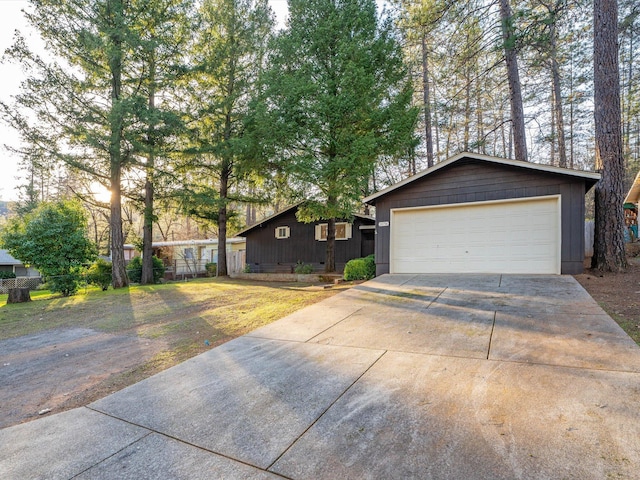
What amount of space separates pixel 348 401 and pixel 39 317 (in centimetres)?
833

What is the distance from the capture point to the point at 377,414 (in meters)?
2.11

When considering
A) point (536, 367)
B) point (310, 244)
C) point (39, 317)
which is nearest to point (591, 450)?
point (536, 367)

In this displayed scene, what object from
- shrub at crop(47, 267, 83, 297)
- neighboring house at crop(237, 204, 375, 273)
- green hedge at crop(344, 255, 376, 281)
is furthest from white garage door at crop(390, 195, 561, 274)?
shrub at crop(47, 267, 83, 297)

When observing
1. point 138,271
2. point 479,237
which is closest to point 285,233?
point 138,271

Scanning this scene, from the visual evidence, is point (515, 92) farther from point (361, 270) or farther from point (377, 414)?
point (377, 414)

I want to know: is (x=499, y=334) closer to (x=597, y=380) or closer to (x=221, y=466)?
(x=597, y=380)

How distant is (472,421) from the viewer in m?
1.95

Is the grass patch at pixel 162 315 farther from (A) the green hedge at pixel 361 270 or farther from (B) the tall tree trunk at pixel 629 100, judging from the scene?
(B) the tall tree trunk at pixel 629 100

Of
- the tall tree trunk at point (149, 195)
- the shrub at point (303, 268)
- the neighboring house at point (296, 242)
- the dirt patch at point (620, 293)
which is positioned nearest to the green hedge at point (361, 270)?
the neighboring house at point (296, 242)

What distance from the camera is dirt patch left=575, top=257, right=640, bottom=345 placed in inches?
151

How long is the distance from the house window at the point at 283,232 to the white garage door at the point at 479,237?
8357 millimetres

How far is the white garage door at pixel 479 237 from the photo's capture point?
767 centimetres

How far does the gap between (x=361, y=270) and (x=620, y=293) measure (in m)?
6.02

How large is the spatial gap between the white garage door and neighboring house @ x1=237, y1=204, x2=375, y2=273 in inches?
194
